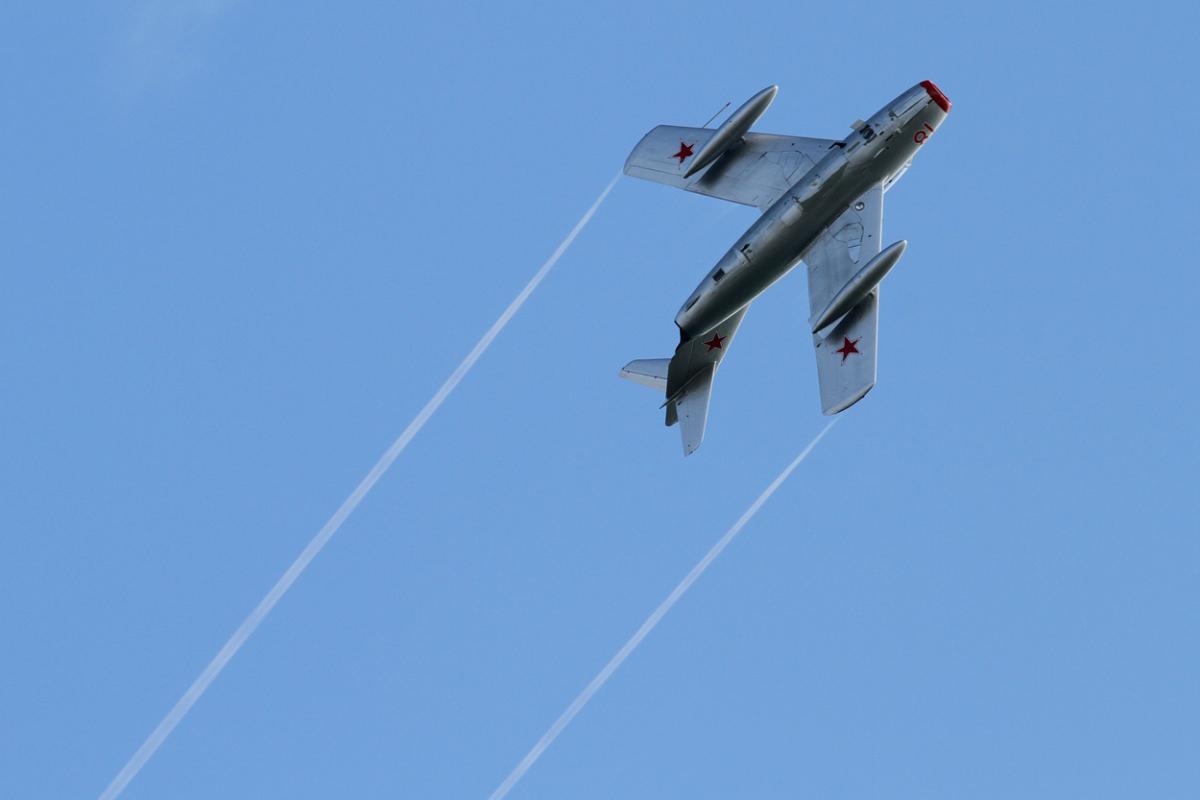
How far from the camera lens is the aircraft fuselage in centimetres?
5800

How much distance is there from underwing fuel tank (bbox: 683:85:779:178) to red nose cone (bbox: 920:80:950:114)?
4908mm

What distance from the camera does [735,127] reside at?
62219 millimetres

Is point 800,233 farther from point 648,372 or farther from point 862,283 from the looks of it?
point 648,372

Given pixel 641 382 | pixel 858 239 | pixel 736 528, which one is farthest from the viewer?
pixel 641 382

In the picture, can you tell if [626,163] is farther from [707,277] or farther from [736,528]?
[736,528]

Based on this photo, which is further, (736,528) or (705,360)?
(705,360)

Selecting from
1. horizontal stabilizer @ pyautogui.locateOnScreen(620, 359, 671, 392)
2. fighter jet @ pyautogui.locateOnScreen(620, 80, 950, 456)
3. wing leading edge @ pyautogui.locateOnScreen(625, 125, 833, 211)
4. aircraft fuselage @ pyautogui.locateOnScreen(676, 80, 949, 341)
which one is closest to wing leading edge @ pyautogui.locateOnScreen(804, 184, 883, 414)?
fighter jet @ pyautogui.locateOnScreen(620, 80, 950, 456)

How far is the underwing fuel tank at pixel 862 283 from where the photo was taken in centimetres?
5556

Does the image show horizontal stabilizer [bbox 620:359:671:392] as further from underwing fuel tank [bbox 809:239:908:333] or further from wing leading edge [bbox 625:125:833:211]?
underwing fuel tank [bbox 809:239:908:333]

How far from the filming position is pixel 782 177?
61.4 m

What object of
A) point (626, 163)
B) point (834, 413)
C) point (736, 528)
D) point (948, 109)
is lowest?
point (736, 528)

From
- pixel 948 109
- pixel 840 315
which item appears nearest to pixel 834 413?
pixel 840 315

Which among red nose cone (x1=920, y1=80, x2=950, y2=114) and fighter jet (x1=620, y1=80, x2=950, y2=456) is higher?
red nose cone (x1=920, y1=80, x2=950, y2=114)

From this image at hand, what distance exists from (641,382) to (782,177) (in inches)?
302
